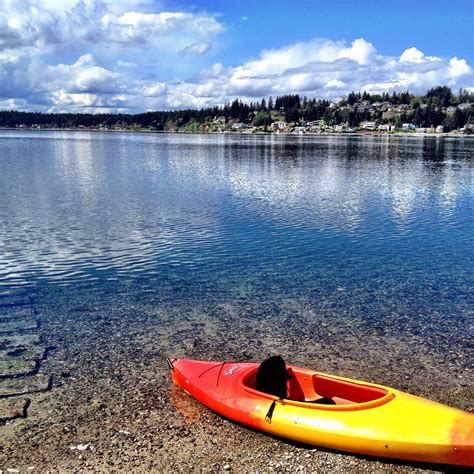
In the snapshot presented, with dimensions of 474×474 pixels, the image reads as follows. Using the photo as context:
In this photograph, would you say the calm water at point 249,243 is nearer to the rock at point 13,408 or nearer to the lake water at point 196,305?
the lake water at point 196,305

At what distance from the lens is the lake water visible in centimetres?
1225

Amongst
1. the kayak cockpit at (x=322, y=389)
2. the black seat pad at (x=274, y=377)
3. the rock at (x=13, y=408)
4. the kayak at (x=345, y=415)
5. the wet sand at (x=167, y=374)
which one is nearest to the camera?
the kayak at (x=345, y=415)

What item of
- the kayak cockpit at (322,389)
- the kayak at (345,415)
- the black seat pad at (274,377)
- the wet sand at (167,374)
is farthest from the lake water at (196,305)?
the kayak cockpit at (322,389)

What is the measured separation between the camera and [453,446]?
955 cm

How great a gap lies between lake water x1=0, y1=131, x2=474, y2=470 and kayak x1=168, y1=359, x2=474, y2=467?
0.64 m

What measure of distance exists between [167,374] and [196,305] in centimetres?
565

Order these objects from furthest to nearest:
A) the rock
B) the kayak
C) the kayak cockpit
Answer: the rock, the kayak cockpit, the kayak

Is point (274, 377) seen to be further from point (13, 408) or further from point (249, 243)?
point (249, 243)

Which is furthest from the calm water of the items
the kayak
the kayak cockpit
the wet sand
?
the kayak

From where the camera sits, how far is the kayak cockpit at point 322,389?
11.3m

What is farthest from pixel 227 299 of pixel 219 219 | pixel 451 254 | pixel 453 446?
pixel 219 219

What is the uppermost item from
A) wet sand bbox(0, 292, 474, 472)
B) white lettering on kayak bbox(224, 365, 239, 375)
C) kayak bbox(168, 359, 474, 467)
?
white lettering on kayak bbox(224, 365, 239, 375)

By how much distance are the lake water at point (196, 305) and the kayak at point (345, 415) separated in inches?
25.1

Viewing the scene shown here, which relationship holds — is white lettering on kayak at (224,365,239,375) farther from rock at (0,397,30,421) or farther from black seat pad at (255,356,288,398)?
rock at (0,397,30,421)
